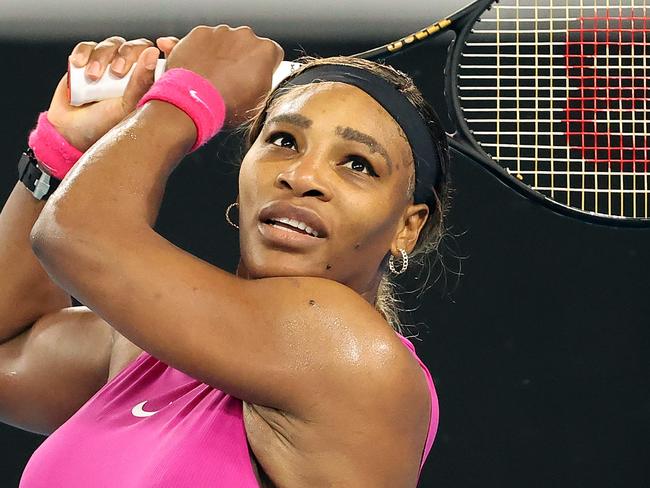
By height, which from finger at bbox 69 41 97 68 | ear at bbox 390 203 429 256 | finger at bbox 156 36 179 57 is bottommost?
ear at bbox 390 203 429 256

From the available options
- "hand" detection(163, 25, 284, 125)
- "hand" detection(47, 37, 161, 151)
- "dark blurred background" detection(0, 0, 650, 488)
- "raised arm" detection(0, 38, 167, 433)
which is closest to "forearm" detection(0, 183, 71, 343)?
"raised arm" detection(0, 38, 167, 433)

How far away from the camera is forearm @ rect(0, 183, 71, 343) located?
6.09ft

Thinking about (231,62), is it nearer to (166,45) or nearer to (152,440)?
(166,45)

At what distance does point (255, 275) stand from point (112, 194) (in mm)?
217

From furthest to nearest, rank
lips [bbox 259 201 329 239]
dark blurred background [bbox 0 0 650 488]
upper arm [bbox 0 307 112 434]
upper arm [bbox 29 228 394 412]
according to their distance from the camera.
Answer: dark blurred background [bbox 0 0 650 488], upper arm [bbox 0 307 112 434], lips [bbox 259 201 329 239], upper arm [bbox 29 228 394 412]

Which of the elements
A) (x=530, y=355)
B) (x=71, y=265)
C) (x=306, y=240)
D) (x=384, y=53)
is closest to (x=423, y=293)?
(x=530, y=355)

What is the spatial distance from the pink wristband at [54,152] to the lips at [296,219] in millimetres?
478

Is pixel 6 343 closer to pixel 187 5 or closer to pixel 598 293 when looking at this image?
pixel 187 5

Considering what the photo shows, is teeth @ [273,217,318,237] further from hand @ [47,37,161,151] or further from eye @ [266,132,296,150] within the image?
hand @ [47,37,161,151]

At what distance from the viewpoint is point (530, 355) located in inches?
108

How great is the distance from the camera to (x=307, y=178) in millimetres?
1459

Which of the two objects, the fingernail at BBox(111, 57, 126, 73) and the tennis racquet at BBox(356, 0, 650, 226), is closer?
the fingernail at BBox(111, 57, 126, 73)

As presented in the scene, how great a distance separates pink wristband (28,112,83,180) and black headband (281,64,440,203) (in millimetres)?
389

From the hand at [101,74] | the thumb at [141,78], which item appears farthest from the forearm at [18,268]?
the thumb at [141,78]
